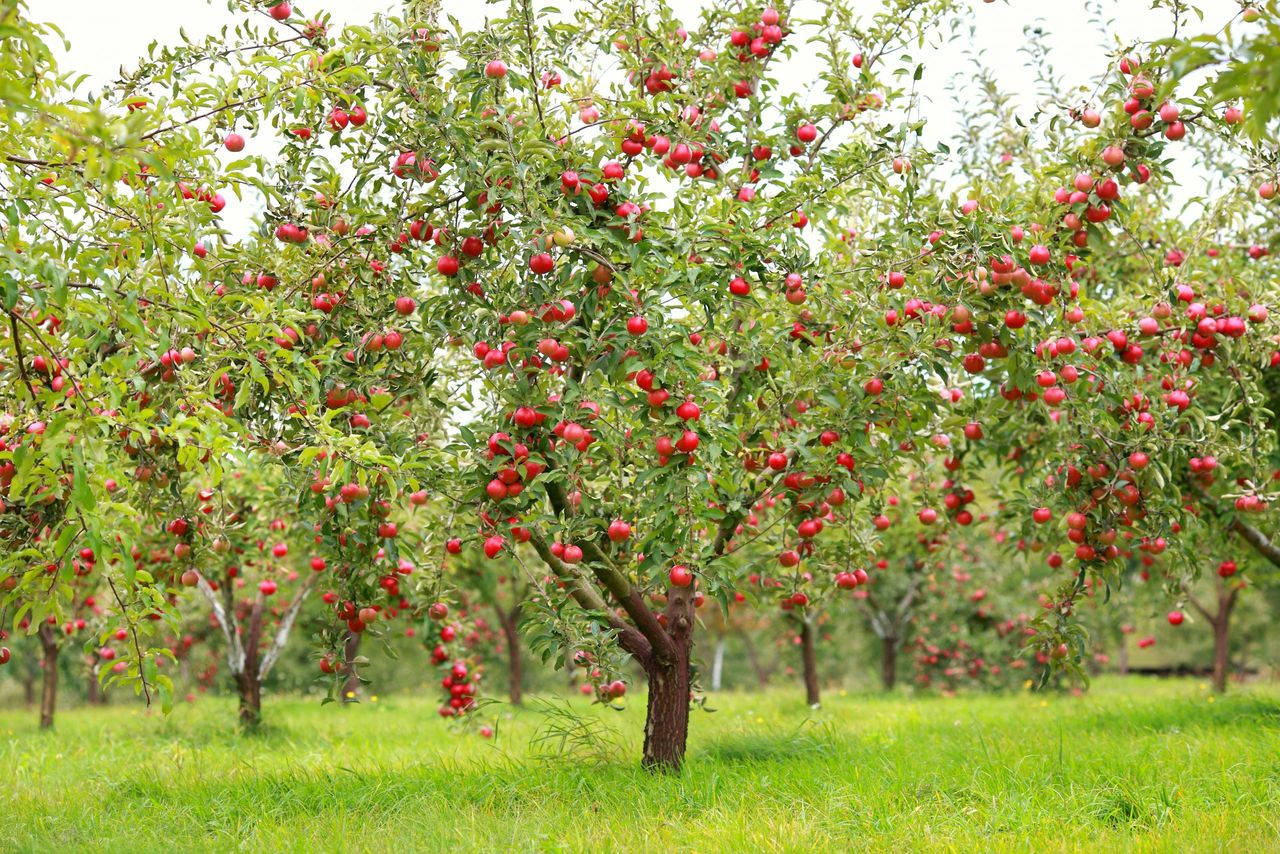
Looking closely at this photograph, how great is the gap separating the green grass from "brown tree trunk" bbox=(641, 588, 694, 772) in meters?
0.14

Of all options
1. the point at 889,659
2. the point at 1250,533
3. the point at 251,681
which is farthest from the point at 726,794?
the point at 889,659

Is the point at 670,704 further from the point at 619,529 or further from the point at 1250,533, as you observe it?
the point at 1250,533

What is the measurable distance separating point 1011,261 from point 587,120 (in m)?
2.26

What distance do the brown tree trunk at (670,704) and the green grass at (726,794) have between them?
0.47ft

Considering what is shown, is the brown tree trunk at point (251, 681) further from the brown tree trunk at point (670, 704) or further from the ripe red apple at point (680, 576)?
the ripe red apple at point (680, 576)

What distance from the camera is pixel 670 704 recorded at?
6.10 metres

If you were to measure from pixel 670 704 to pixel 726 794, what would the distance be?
823 millimetres

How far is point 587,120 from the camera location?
5.31 meters

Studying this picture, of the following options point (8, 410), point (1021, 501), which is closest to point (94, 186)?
point (8, 410)

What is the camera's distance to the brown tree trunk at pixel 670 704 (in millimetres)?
6059

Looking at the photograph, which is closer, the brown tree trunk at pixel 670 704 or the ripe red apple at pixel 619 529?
the ripe red apple at pixel 619 529

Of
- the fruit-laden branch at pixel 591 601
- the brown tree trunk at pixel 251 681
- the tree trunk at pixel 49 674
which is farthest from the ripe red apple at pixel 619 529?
the tree trunk at pixel 49 674

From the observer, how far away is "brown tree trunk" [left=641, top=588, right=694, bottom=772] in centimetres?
606

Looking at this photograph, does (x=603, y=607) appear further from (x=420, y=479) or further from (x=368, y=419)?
(x=368, y=419)
